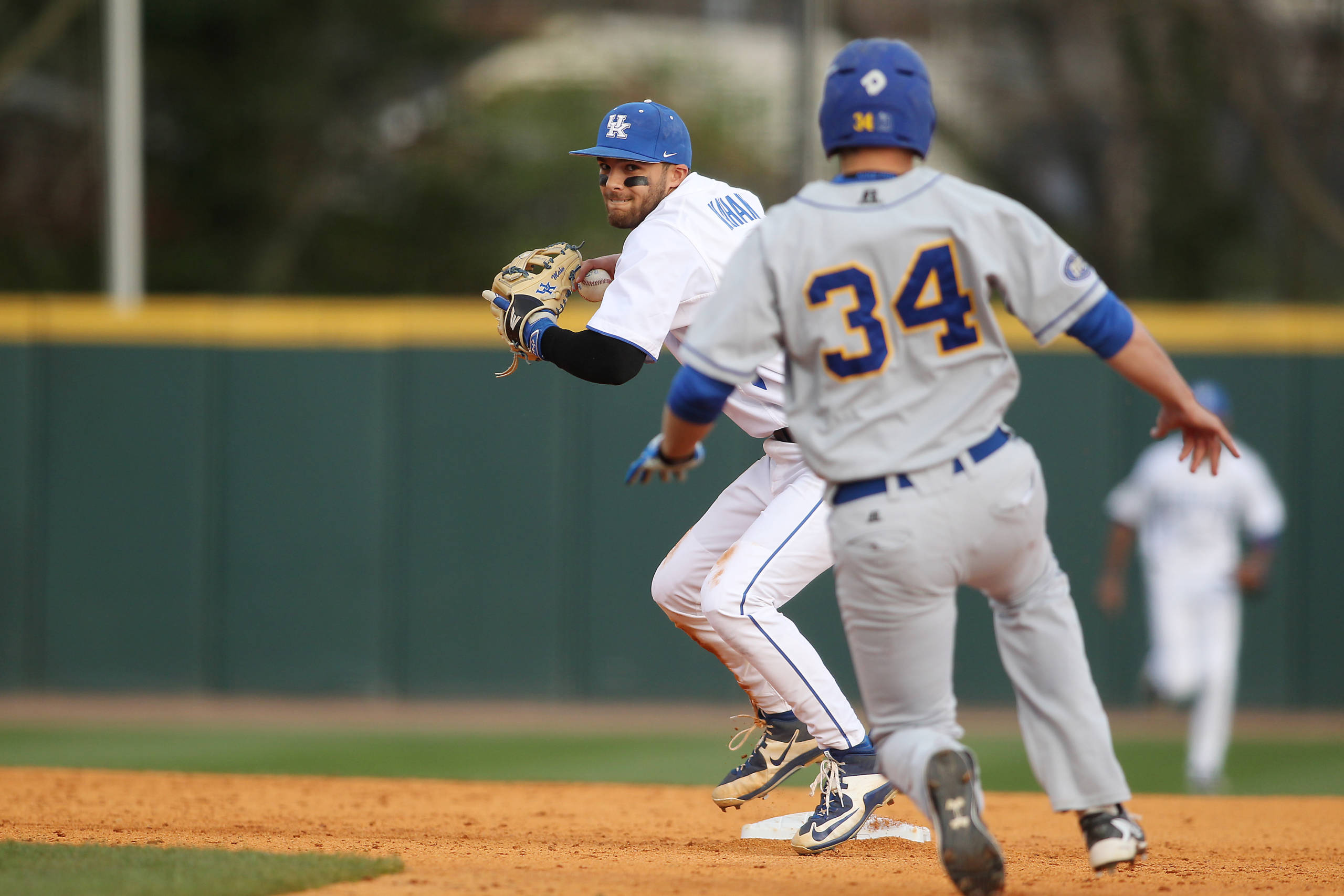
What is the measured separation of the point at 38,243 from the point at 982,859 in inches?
446

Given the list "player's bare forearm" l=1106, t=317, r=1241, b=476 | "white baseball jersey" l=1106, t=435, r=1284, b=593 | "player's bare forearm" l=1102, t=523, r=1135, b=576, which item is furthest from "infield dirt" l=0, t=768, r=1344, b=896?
"player's bare forearm" l=1102, t=523, r=1135, b=576

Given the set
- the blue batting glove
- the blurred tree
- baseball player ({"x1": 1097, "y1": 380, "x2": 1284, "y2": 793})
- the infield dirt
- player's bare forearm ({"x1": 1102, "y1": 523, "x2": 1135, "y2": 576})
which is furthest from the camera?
the blurred tree

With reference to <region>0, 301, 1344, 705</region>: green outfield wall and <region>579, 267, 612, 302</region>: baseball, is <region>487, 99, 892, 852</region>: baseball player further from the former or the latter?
<region>0, 301, 1344, 705</region>: green outfield wall

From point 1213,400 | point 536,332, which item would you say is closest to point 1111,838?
point 536,332

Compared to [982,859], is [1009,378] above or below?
above

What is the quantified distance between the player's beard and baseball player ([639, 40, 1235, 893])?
1.06 m

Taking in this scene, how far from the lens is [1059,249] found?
10.5 ft

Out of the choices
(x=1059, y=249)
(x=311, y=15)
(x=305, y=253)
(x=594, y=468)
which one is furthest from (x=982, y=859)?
(x=311, y=15)

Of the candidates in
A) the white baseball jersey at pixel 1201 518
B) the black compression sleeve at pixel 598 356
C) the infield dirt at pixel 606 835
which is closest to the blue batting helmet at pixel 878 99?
the black compression sleeve at pixel 598 356

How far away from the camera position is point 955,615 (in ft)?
10.9

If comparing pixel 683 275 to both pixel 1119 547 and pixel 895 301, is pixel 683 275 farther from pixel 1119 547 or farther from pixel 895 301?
pixel 1119 547

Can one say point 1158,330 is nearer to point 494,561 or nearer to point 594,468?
point 594,468

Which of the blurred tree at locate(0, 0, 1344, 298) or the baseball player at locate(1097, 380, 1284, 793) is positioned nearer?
the baseball player at locate(1097, 380, 1284, 793)

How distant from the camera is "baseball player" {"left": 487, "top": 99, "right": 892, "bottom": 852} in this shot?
402cm
